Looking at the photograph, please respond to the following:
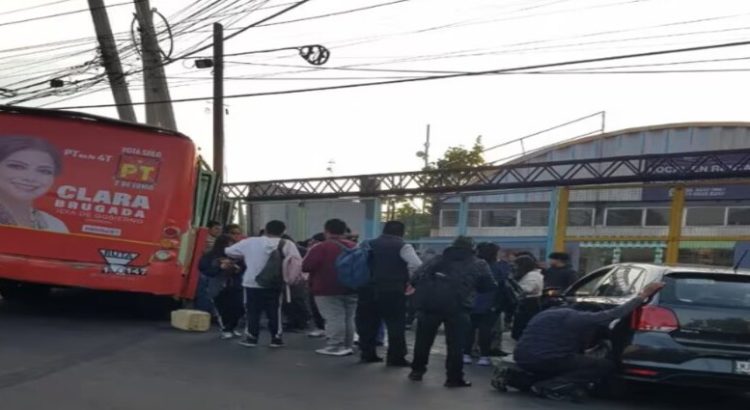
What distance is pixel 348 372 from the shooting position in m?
7.90

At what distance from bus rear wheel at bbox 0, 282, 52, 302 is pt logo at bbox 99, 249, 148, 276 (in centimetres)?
299

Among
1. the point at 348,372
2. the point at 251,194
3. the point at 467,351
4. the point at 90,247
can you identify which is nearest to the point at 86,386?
the point at 348,372

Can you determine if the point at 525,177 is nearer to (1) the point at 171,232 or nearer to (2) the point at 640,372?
(1) the point at 171,232

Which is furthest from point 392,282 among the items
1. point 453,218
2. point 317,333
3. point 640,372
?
point 453,218

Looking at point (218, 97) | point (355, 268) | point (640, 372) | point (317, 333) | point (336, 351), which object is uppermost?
point (218, 97)

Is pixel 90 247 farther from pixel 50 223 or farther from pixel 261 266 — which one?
pixel 261 266

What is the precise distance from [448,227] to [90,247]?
42.3 feet

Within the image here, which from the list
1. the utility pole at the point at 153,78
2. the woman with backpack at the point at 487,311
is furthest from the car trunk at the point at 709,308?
the utility pole at the point at 153,78

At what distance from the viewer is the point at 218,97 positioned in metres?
20.0

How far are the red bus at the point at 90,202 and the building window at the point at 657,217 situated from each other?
11.1m

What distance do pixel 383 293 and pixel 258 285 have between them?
1786 mm

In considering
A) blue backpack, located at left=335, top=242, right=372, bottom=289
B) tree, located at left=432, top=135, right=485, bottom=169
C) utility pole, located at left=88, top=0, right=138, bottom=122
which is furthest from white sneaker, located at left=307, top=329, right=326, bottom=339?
tree, located at left=432, top=135, right=485, bottom=169

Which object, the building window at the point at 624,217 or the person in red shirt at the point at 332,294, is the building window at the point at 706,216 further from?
the person in red shirt at the point at 332,294

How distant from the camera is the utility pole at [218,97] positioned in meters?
19.9
